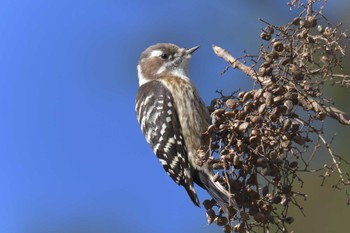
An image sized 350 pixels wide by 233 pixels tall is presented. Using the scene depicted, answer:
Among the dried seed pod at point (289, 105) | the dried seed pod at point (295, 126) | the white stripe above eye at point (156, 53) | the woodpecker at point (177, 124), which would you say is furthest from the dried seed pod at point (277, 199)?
the white stripe above eye at point (156, 53)

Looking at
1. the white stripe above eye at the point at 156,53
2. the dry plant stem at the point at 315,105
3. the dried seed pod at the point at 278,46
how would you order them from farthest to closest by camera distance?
the white stripe above eye at the point at 156,53 < the dried seed pod at the point at 278,46 < the dry plant stem at the point at 315,105

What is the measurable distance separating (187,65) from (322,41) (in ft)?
7.98

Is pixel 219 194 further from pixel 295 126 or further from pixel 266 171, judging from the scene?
pixel 295 126

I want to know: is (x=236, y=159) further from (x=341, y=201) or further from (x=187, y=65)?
(x=341, y=201)

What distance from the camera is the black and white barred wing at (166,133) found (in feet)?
18.8

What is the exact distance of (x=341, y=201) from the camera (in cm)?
838

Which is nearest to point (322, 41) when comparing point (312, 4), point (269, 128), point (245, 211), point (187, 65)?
point (312, 4)

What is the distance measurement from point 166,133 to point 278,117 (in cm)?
189

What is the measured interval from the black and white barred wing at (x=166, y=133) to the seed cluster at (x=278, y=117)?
1.31 meters

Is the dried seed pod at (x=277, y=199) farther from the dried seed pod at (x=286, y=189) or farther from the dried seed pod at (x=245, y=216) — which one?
the dried seed pod at (x=245, y=216)

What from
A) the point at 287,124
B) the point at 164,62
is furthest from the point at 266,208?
the point at 164,62

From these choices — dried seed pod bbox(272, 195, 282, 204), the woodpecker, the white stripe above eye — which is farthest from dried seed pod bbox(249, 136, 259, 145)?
the white stripe above eye

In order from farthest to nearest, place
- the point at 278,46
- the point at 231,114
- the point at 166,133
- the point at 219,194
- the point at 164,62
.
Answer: the point at 164,62, the point at 166,133, the point at 219,194, the point at 231,114, the point at 278,46

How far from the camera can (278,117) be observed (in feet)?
13.2
